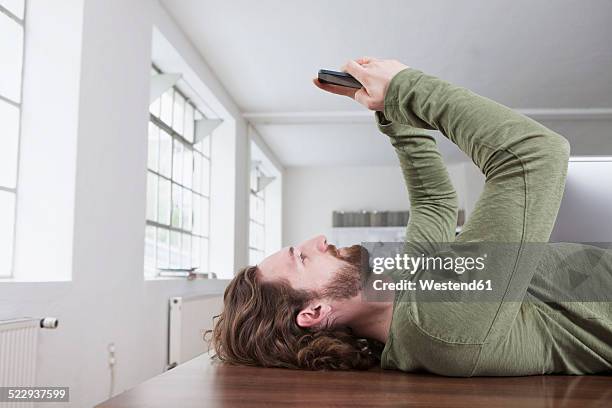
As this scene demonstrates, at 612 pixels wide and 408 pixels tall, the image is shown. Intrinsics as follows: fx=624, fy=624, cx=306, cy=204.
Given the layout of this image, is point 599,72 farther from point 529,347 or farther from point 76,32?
point 529,347

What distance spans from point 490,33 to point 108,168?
2.79 metres

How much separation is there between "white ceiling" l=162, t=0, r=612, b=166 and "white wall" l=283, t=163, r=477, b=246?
3.20 m

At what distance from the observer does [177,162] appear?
498 centimetres

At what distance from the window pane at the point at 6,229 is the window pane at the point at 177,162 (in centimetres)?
226

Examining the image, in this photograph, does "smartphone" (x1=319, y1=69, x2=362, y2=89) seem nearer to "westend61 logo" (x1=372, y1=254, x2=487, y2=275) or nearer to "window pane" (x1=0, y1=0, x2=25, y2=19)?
"westend61 logo" (x1=372, y1=254, x2=487, y2=275)

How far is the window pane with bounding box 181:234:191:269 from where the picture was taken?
525cm

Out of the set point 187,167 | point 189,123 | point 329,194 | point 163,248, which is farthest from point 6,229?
point 329,194

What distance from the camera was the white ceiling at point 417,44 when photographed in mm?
4016

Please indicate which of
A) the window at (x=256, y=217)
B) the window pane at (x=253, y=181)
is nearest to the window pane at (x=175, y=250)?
the window at (x=256, y=217)

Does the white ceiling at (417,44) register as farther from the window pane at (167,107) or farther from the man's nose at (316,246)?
the man's nose at (316,246)

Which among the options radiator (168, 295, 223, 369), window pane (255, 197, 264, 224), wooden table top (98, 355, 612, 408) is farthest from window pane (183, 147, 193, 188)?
wooden table top (98, 355, 612, 408)

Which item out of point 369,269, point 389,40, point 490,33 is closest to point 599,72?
point 490,33

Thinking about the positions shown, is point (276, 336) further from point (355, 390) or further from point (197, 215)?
point (197, 215)

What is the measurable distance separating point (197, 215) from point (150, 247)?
1.41m
